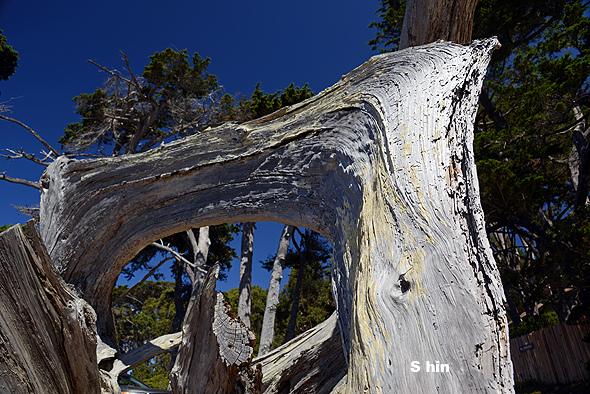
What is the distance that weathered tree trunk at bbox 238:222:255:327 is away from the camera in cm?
1098

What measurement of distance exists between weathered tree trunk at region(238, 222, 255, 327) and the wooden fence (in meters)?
9.32

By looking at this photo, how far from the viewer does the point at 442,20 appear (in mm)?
2846

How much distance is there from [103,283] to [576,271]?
33.6 feet

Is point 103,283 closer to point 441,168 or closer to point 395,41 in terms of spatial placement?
point 441,168

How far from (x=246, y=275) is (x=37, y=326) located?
33.7 feet

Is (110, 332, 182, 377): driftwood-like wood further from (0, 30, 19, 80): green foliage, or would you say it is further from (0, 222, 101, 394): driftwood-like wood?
(0, 30, 19, 80): green foliage

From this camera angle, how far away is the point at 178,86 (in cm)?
1287

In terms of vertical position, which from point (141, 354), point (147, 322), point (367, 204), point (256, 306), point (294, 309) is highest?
point (256, 306)

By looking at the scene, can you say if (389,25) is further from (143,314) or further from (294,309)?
(143,314)

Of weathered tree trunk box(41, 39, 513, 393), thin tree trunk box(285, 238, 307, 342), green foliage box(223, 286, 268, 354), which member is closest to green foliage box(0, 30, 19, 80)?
thin tree trunk box(285, 238, 307, 342)

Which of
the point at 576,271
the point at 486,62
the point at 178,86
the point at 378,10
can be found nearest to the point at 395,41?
the point at 378,10

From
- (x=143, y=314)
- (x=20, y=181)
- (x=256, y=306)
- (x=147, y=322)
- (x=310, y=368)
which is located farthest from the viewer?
(x=256, y=306)

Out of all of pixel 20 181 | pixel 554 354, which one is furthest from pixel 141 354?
pixel 554 354

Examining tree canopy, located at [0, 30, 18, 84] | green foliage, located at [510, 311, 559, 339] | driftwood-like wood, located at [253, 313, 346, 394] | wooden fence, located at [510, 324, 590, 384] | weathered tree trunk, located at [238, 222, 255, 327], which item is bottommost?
driftwood-like wood, located at [253, 313, 346, 394]
